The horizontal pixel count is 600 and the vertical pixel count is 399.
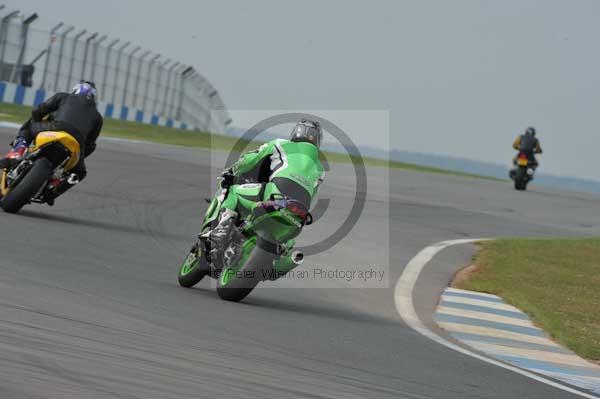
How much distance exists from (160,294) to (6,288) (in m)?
1.64

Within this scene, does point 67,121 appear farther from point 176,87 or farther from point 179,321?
point 176,87

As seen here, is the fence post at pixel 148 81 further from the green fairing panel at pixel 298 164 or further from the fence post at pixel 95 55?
the green fairing panel at pixel 298 164

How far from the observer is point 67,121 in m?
12.5

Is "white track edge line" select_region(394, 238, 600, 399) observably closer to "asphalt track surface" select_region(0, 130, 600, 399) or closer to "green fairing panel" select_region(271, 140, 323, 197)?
"asphalt track surface" select_region(0, 130, 600, 399)

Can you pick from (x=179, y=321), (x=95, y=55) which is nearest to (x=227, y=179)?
(x=179, y=321)

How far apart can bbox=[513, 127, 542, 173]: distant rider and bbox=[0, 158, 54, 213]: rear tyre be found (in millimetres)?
23379

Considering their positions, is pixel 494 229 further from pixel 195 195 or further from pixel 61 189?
pixel 61 189

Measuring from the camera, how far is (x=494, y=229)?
20.9 metres

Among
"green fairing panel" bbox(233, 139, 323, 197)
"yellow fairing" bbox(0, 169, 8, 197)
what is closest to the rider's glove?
"green fairing panel" bbox(233, 139, 323, 197)

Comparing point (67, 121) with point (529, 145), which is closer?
point (67, 121)

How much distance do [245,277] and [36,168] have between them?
3.83 meters

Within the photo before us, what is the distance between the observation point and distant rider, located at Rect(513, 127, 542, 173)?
34.1 metres

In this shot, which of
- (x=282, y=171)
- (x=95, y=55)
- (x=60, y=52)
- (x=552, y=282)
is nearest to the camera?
(x=282, y=171)

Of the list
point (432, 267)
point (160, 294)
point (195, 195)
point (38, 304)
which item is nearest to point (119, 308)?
point (38, 304)
